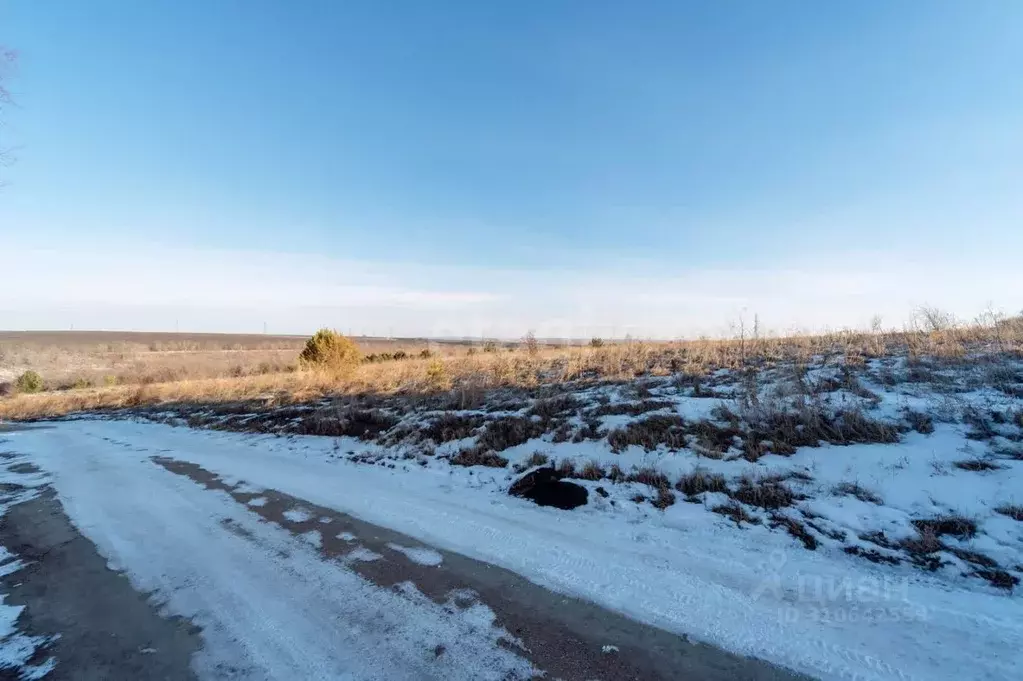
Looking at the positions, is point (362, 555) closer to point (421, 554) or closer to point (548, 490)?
point (421, 554)

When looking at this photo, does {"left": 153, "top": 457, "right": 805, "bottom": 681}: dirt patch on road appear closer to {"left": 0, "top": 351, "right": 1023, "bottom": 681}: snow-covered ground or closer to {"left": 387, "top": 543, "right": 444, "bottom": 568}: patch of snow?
{"left": 387, "top": 543, "right": 444, "bottom": 568}: patch of snow

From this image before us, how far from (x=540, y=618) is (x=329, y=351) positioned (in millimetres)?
20694

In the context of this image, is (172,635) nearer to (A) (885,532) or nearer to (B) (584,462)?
(B) (584,462)

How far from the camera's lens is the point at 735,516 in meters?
4.41

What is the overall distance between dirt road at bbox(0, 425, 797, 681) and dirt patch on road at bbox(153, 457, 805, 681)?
0.01m

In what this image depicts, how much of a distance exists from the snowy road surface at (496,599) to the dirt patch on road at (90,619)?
4cm

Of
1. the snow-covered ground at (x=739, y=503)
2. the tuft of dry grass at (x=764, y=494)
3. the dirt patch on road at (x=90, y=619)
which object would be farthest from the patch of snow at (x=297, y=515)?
the tuft of dry grass at (x=764, y=494)

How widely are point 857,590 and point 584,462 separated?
3286 mm

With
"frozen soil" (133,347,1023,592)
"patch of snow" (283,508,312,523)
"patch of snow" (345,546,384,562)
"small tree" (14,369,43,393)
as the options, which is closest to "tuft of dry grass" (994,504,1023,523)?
"frozen soil" (133,347,1023,592)

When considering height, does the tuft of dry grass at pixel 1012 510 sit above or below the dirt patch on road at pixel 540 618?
above

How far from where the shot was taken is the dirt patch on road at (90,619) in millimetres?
2594

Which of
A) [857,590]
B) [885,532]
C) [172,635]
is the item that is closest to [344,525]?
[172,635]

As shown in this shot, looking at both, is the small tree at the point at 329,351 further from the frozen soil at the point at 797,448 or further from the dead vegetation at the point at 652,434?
the dead vegetation at the point at 652,434

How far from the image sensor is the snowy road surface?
8.45 feet
